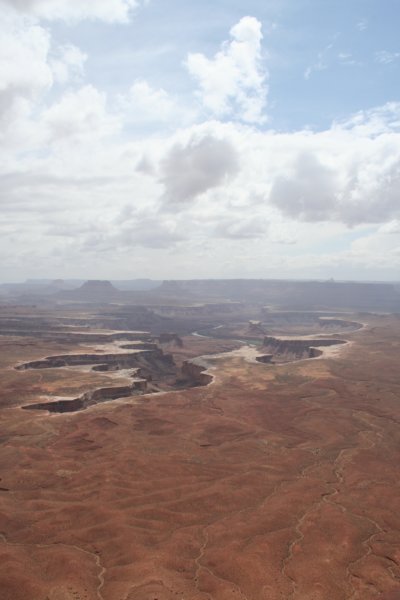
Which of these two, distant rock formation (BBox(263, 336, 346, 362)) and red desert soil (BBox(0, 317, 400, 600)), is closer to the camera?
red desert soil (BBox(0, 317, 400, 600))

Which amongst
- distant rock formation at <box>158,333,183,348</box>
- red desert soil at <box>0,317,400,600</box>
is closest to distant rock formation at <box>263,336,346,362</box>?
distant rock formation at <box>158,333,183,348</box>

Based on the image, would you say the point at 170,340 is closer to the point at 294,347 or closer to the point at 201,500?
the point at 294,347

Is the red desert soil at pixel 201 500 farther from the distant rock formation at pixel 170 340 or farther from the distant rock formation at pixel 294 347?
the distant rock formation at pixel 170 340

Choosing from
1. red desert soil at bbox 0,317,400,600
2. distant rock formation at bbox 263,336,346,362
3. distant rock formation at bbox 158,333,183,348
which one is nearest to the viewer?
red desert soil at bbox 0,317,400,600

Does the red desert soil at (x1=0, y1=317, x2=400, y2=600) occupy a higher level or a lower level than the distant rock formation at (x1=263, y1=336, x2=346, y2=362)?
higher

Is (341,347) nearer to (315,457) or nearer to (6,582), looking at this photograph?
(315,457)

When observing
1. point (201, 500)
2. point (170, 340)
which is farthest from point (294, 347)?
point (201, 500)

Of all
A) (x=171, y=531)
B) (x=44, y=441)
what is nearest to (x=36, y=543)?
(x=171, y=531)

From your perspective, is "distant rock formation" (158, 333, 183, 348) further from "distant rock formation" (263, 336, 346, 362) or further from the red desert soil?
the red desert soil
